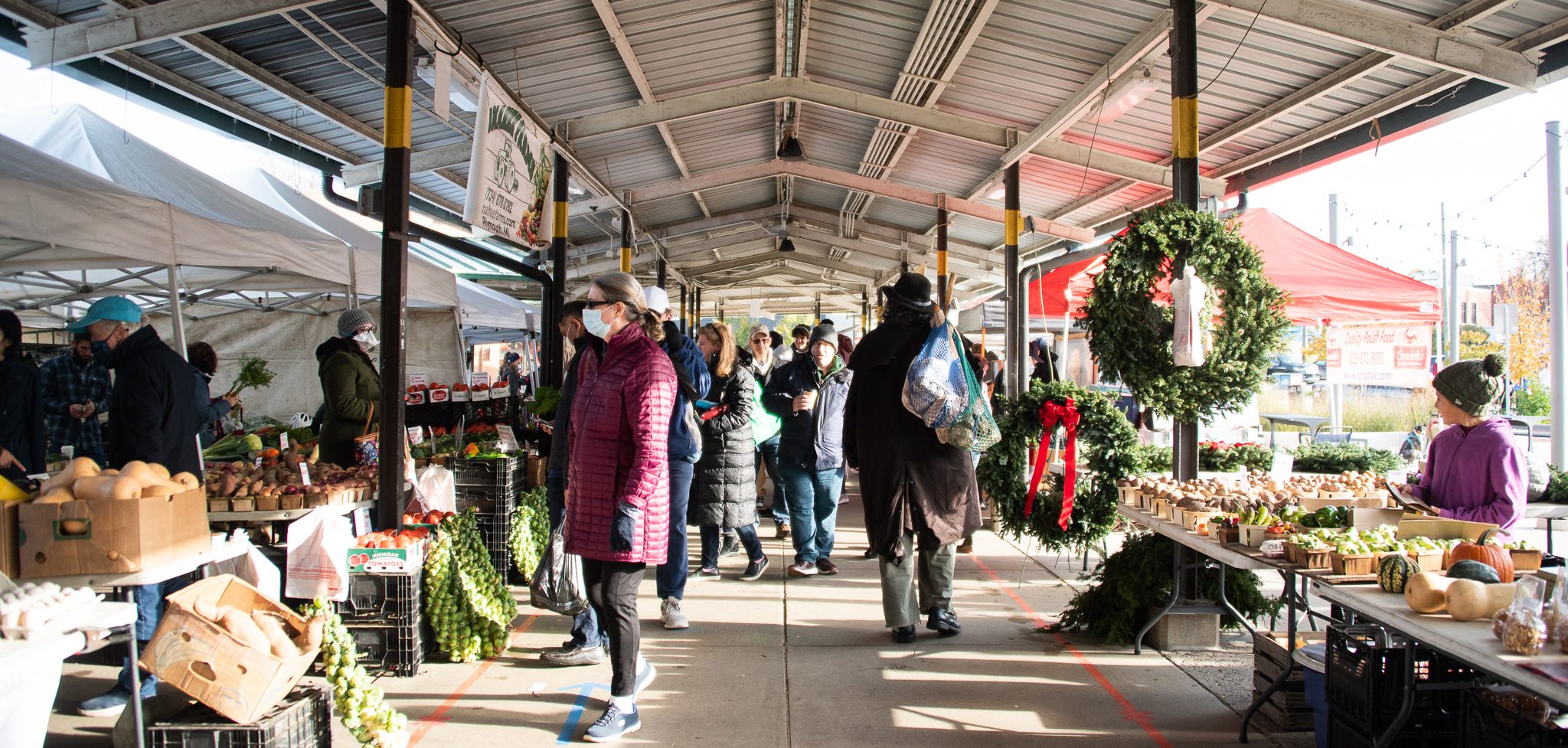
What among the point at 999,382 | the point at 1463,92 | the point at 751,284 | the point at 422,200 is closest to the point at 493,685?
the point at 1463,92

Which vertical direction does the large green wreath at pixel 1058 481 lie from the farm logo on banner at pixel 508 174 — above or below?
below

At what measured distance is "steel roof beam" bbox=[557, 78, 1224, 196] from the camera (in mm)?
9016

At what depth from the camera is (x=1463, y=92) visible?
6578mm

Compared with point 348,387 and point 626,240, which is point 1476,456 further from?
point 626,240

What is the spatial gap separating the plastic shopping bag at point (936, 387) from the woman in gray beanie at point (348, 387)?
10.5 feet

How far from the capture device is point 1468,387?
4.11 m

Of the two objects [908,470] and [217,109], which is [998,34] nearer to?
[908,470]

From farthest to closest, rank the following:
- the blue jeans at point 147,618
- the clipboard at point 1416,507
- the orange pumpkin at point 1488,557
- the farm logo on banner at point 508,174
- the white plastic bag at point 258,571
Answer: the farm logo on banner at point 508,174 < the white plastic bag at point 258,571 < the blue jeans at point 147,618 < the clipboard at point 1416,507 < the orange pumpkin at point 1488,557

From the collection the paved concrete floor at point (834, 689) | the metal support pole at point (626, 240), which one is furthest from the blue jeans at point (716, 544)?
the metal support pole at point (626, 240)

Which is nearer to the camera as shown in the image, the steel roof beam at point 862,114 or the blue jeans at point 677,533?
the blue jeans at point 677,533

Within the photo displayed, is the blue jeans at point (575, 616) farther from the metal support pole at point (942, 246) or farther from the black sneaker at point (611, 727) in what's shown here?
the metal support pole at point (942, 246)

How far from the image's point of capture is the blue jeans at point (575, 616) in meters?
5.20

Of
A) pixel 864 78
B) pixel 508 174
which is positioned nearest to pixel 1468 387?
pixel 508 174

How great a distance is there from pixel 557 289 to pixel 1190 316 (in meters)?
6.03
